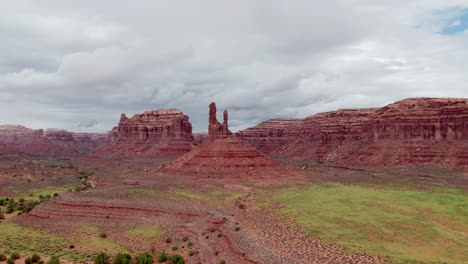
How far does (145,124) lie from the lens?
183 metres

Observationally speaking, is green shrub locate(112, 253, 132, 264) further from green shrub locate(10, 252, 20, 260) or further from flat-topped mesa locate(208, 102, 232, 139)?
flat-topped mesa locate(208, 102, 232, 139)

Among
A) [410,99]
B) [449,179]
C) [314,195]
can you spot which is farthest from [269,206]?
[410,99]

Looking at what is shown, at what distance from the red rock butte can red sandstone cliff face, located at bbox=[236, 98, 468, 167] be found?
55695 millimetres

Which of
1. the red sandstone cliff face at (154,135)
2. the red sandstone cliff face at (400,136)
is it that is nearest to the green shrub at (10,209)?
the red sandstone cliff face at (154,135)

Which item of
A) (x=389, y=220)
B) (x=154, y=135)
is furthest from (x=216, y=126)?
(x=154, y=135)

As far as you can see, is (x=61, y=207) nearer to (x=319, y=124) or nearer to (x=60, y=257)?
(x=60, y=257)

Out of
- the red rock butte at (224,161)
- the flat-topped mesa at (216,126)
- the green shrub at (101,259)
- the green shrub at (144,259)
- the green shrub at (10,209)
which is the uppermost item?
the flat-topped mesa at (216,126)

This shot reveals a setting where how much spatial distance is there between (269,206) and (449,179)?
5778 centimetres

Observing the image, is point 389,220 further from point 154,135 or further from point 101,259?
point 154,135

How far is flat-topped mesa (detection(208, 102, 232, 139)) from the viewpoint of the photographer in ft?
316

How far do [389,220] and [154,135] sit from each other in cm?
14836

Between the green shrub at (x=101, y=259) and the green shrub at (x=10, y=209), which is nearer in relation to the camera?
the green shrub at (x=101, y=259)

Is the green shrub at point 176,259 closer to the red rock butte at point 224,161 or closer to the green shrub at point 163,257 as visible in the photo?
the green shrub at point 163,257

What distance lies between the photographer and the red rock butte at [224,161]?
8369 centimetres
